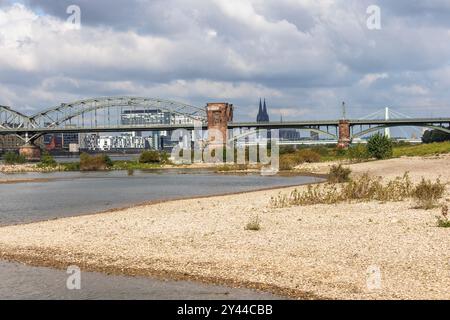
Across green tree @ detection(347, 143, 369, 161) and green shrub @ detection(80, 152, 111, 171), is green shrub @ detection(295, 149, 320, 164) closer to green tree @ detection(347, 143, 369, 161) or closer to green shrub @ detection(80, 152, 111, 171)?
green tree @ detection(347, 143, 369, 161)

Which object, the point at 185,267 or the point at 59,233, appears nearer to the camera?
the point at 185,267

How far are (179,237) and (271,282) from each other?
637 cm

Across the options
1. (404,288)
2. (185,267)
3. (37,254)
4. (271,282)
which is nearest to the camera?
(404,288)

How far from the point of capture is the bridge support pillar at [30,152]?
151 m

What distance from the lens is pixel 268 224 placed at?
20.5 m

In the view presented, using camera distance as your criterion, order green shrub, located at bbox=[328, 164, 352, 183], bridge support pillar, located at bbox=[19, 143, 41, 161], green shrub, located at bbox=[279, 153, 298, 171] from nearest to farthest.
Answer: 1. green shrub, located at bbox=[328, 164, 352, 183]
2. green shrub, located at bbox=[279, 153, 298, 171]
3. bridge support pillar, located at bbox=[19, 143, 41, 161]

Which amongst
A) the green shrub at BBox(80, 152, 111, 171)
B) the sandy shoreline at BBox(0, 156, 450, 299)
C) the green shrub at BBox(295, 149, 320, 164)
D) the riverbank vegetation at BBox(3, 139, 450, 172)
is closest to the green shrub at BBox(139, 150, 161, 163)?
the riverbank vegetation at BBox(3, 139, 450, 172)

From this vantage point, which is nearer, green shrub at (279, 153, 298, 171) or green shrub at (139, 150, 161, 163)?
green shrub at (279, 153, 298, 171)

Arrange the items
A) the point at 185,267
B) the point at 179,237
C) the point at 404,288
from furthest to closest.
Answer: the point at 179,237 → the point at 185,267 → the point at 404,288

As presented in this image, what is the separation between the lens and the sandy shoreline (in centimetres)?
1252

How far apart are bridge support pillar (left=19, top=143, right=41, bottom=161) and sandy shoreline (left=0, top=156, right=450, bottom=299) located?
134705mm

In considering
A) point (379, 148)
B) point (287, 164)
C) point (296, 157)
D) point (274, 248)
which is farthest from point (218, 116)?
point (274, 248)
